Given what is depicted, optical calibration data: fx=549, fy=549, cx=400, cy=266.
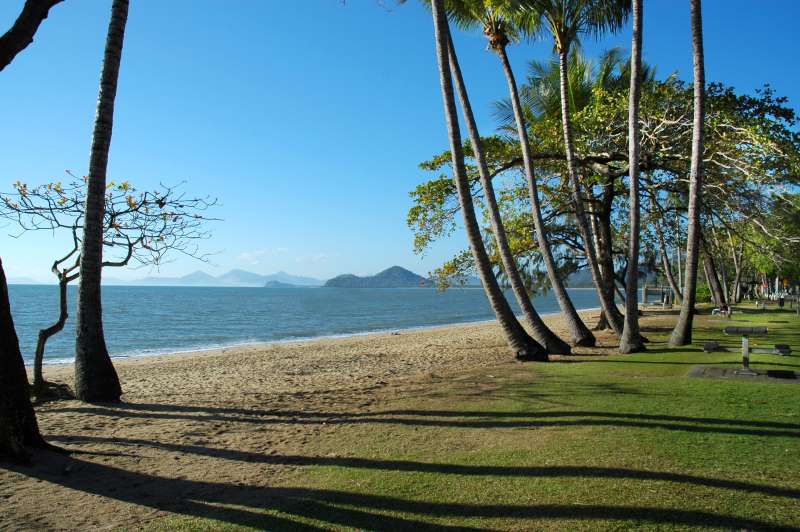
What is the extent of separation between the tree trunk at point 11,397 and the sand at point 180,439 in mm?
213

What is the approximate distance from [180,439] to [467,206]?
24.5 feet

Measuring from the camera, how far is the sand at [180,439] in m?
4.59

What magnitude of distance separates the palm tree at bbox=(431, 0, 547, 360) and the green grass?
11.4ft

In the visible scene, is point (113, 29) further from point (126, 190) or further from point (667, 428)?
point (667, 428)

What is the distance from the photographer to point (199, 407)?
883 cm

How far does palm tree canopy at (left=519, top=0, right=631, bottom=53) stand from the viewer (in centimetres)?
1428

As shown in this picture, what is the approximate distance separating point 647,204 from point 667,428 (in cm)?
1285

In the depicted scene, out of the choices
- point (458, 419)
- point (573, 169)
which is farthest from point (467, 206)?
point (458, 419)

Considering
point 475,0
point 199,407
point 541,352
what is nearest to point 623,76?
point 475,0

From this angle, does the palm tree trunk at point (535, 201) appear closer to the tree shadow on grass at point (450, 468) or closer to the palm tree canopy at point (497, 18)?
the palm tree canopy at point (497, 18)

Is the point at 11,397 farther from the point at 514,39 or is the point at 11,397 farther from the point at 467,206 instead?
the point at 514,39

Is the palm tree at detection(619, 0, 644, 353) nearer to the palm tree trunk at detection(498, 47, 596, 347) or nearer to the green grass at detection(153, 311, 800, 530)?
the palm tree trunk at detection(498, 47, 596, 347)

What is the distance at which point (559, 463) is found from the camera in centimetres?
516

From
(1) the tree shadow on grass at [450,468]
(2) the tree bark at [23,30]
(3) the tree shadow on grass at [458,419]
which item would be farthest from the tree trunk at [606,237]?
(2) the tree bark at [23,30]
